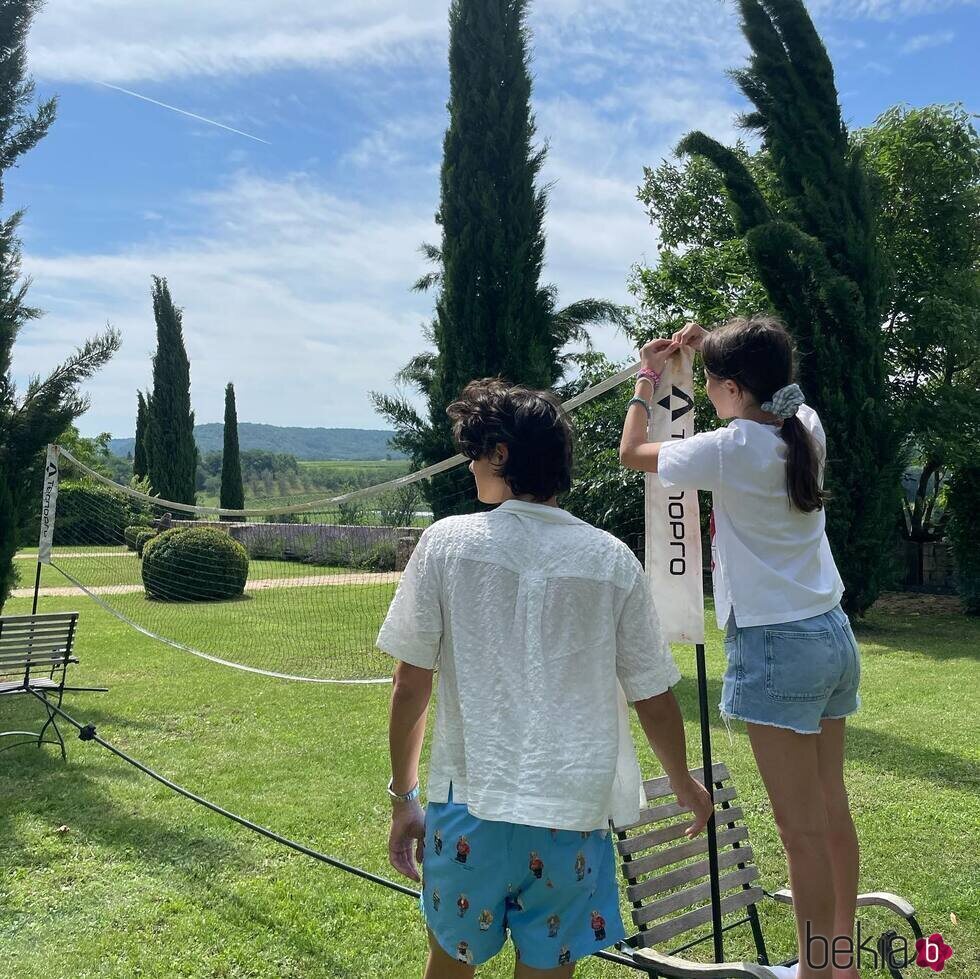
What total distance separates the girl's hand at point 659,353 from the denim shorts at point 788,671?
67cm

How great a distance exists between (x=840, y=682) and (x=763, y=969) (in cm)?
70

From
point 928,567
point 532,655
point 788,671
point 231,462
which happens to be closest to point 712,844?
point 788,671

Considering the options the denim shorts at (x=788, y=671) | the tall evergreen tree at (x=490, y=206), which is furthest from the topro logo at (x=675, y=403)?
the tall evergreen tree at (x=490, y=206)

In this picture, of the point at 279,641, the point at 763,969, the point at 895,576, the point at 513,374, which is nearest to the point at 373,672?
the point at 279,641

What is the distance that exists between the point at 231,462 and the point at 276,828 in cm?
2885

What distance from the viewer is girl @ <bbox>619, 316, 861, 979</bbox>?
199 centimetres

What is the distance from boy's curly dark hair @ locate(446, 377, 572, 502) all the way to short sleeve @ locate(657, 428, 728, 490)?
1.23 feet

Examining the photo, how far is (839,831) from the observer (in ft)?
7.18

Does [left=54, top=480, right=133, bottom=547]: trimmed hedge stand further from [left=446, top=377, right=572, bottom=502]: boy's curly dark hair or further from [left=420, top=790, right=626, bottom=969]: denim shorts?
[left=420, top=790, right=626, bottom=969]: denim shorts

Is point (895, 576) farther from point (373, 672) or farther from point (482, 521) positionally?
point (482, 521)

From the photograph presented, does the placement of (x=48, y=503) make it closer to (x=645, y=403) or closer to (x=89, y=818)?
(x=89, y=818)

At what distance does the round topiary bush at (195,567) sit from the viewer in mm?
12633

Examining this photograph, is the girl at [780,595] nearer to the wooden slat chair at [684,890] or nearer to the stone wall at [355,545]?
the wooden slat chair at [684,890]

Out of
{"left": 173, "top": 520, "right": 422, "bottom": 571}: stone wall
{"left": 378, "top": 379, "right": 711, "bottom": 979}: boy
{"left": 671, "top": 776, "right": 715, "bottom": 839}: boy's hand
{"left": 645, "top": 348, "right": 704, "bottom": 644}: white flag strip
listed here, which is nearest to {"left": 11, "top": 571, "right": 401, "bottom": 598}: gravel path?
{"left": 173, "top": 520, "right": 422, "bottom": 571}: stone wall
